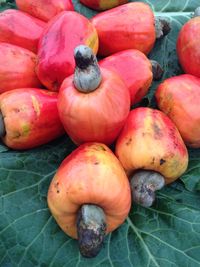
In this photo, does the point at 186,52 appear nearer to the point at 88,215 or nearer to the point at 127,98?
the point at 127,98

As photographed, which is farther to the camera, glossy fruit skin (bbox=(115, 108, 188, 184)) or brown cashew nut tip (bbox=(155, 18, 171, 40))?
brown cashew nut tip (bbox=(155, 18, 171, 40))

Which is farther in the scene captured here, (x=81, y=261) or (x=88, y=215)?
(x=81, y=261)

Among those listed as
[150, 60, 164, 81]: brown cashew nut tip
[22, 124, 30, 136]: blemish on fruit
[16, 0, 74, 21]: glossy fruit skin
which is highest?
[16, 0, 74, 21]: glossy fruit skin

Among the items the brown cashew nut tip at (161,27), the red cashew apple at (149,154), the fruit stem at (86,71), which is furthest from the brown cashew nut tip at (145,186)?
the brown cashew nut tip at (161,27)

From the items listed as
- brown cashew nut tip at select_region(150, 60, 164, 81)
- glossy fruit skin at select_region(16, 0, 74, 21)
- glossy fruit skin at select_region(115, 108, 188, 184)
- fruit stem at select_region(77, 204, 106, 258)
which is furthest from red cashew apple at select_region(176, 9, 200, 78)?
fruit stem at select_region(77, 204, 106, 258)

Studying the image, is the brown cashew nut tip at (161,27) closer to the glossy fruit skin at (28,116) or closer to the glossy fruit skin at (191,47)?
the glossy fruit skin at (191,47)

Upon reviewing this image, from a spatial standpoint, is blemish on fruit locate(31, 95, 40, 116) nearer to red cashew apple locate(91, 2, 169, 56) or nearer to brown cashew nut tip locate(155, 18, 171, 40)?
red cashew apple locate(91, 2, 169, 56)

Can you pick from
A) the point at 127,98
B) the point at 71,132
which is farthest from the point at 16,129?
the point at 127,98
